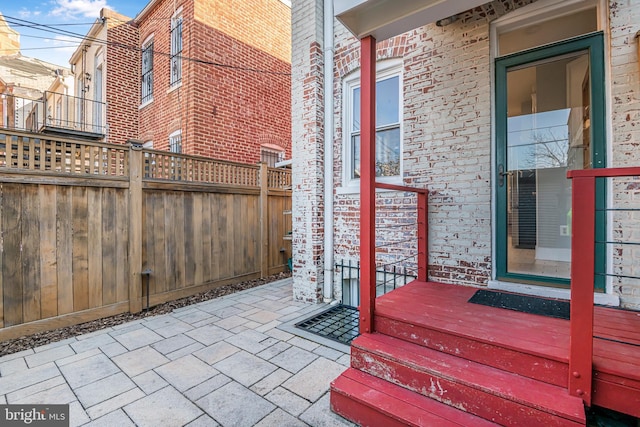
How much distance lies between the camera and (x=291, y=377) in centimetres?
219

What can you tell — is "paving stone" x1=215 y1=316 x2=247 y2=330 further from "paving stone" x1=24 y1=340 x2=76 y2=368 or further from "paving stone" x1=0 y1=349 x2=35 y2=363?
"paving stone" x1=0 y1=349 x2=35 y2=363

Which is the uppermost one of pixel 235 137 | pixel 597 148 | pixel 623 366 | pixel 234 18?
pixel 234 18

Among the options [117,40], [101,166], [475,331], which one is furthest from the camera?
[117,40]

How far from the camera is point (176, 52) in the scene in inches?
259

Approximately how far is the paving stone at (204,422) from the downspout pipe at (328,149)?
7.25ft

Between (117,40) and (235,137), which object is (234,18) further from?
(117,40)

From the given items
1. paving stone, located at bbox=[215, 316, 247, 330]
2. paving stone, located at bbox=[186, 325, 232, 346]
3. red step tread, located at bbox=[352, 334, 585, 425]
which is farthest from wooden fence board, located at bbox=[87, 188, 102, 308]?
red step tread, located at bbox=[352, 334, 585, 425]

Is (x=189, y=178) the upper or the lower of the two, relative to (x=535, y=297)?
upper

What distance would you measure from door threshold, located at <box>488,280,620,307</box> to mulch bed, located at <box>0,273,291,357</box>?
3.44 meters

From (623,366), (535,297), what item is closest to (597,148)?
(535,297)

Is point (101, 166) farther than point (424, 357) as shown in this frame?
Yes

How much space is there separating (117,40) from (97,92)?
2.13m

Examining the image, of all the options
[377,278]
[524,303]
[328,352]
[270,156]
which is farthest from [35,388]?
[270,156]

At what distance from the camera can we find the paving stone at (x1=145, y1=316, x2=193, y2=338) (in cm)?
300
